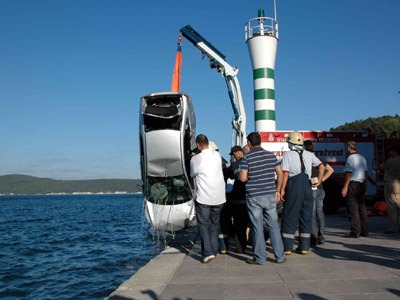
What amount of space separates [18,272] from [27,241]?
7.38 meters

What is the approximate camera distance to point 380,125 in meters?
56.3

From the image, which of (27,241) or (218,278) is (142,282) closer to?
(218,278)

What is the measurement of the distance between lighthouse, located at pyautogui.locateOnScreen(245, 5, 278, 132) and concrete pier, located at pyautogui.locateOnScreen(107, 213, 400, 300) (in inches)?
489

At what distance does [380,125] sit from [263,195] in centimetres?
5606

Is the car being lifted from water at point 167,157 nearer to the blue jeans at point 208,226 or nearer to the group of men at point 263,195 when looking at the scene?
the group of men at point 263,195

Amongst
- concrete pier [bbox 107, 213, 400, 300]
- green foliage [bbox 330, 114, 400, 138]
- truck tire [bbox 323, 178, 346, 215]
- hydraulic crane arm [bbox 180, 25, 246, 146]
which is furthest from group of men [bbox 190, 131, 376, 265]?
green foliage [bbox 330, 114, 400, 138]

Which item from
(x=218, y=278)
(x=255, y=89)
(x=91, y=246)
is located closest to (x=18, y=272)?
(x=91, y=246)

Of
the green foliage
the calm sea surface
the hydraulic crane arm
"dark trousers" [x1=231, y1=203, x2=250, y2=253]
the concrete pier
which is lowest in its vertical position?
the calm sea surface

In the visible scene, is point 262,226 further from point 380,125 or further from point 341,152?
point 380,125

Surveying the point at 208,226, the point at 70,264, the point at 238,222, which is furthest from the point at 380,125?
the point at 208,226

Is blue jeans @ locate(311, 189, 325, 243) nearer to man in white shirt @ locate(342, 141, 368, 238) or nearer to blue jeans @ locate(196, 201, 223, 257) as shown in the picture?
man in white shirt @ locate(342, 141, 368, 238)

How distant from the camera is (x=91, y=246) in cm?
1458

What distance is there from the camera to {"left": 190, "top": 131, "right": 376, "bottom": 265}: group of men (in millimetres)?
6090

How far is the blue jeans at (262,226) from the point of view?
5996 millimetres
